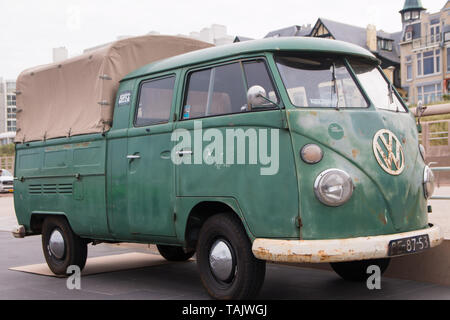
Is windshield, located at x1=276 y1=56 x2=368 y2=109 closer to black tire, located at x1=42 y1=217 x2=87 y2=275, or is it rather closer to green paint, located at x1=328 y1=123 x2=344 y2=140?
green paint, located at x1=328 y1=123 x2=344 y2=140

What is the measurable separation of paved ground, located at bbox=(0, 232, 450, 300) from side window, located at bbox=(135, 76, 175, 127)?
72.8 inches

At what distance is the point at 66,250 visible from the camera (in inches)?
333

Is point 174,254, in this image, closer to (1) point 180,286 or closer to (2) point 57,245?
(2) point 57,245

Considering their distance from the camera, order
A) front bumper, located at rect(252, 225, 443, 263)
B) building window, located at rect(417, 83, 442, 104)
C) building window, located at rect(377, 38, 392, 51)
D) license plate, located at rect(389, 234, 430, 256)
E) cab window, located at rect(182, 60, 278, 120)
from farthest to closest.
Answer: building window, located at rect(377, 38, 392, 51) → building window, located at rect(417, 83, 442, 104) → cab window, located at rect(182, 60, 278, 120) → license plate, located at rect(389, 234, 430, 256) → front bumper, located at rect(252, 225, 443, 263)

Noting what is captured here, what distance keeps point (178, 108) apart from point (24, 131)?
3.52 m

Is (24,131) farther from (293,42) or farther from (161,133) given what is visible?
(293,42)

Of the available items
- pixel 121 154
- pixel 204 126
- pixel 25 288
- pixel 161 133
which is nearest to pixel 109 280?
pixel 25 288

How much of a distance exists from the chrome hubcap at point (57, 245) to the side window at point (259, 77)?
147 inches

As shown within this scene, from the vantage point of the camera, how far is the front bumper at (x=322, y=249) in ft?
17.6

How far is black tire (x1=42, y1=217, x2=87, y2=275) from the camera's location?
27.4 ft

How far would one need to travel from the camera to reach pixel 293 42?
609 cm

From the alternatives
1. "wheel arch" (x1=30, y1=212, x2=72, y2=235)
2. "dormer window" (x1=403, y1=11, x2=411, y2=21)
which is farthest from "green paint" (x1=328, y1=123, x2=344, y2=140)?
"dormer window" (x1=403, y1=11, x2=411, y2=21)
